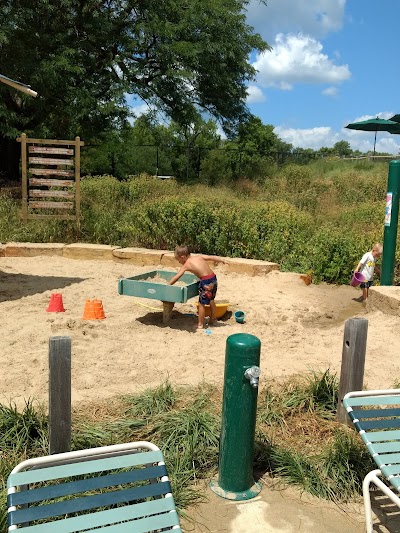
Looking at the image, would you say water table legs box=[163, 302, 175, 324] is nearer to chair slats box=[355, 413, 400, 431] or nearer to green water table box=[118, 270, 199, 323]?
green water table box=[118, 270, 199, 323]

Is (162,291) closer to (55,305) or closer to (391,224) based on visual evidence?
(55,305)

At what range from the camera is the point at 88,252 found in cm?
905

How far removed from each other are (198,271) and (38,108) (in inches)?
513

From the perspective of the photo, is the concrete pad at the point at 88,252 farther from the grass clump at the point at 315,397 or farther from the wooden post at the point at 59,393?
the wooden post at the point at 59,393

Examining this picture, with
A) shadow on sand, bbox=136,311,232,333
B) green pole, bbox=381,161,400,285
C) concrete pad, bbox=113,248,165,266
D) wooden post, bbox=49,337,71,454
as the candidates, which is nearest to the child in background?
green pole, bbox=381,161,400,285

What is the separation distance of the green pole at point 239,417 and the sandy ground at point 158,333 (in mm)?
1358

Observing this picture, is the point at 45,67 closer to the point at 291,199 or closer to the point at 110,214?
the point at 110,214

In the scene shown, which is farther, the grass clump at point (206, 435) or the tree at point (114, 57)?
the tree at point (114, 57)

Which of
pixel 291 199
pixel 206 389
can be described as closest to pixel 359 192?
pixel 291 199

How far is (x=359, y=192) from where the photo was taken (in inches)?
595

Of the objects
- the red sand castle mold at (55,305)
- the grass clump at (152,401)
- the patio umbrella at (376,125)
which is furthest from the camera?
the patio umbrella at (376,125)

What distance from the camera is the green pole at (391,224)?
665 cm

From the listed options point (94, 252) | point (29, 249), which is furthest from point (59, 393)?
point (29, 249)

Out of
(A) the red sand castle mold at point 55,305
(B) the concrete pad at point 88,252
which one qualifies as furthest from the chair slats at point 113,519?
(B) the concrete pad at point 88,252
